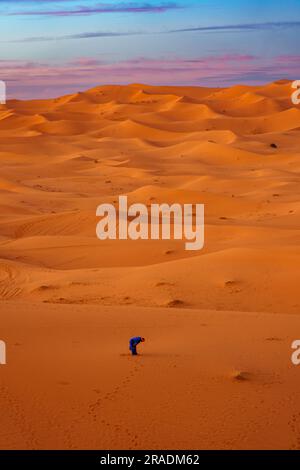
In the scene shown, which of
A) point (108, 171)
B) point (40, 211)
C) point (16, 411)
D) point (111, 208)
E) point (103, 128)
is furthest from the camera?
point (103, 128)

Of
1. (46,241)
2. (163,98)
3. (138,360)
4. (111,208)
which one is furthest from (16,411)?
(163,98)

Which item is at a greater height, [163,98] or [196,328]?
[163,98]

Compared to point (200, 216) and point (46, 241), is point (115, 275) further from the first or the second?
point (200, 216)

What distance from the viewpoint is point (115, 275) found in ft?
40.7

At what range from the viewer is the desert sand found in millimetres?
4980

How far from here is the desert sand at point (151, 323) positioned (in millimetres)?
4980

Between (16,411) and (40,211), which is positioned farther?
(40,211)

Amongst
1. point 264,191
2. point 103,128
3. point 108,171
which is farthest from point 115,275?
point 103,128

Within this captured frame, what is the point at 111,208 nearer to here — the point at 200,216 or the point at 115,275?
the point at 200,216

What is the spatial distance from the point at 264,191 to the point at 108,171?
35.2ft

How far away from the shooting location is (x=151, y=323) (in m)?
8.09

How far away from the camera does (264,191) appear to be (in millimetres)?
25797
